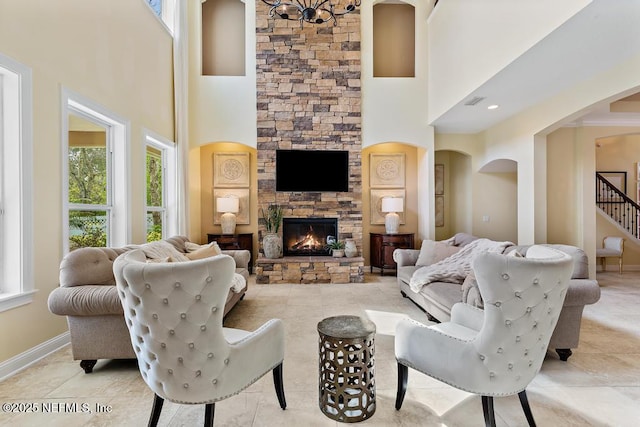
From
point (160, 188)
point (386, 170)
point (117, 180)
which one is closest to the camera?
point (117, 180)

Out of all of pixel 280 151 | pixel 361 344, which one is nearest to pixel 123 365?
pixel 361 344

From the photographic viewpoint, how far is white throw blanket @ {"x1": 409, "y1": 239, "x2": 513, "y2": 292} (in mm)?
3590

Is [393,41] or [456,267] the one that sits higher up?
[393,41]

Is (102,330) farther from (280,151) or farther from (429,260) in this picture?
(280,151)

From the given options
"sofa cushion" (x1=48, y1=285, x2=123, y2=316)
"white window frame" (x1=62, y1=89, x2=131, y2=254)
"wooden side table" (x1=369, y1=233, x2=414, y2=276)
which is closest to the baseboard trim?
"sofa cushion" (x1=48, y1=285, x2=123, y2=316)

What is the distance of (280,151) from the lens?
6105 millimetres

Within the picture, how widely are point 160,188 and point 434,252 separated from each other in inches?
174

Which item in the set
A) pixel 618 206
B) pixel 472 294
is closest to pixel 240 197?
pixel 472 294

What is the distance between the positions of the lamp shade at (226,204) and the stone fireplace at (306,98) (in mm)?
616

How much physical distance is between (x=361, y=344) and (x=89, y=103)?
3665 millimetres

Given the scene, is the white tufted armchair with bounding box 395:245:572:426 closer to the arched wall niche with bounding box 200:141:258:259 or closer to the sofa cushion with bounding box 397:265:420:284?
the sofa cushion with bounding box 397:265:420:284

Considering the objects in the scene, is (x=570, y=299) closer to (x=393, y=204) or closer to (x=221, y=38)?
(x=393, y=204)

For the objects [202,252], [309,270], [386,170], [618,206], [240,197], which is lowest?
[309,270]

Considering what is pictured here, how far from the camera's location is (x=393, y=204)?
247 inches
